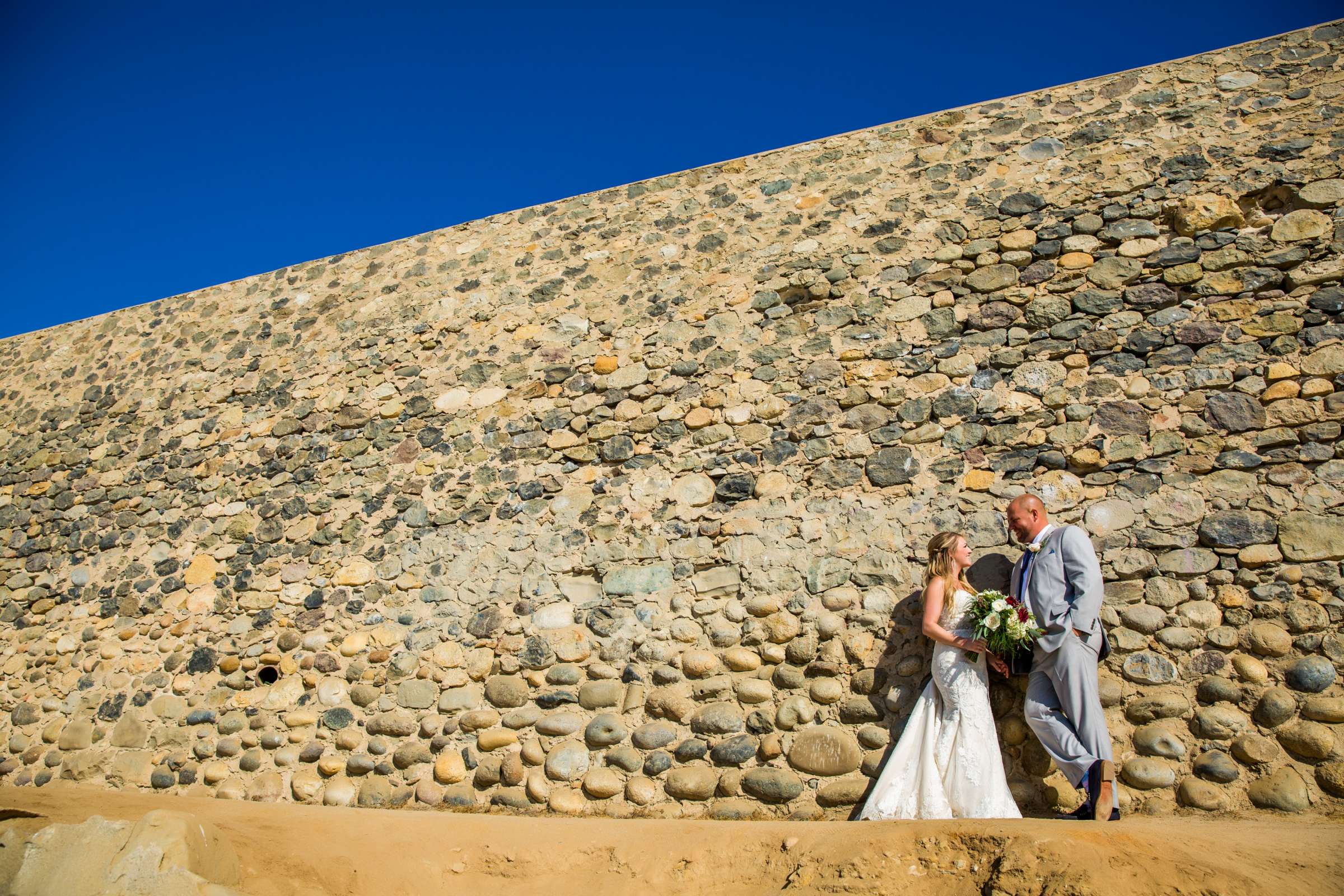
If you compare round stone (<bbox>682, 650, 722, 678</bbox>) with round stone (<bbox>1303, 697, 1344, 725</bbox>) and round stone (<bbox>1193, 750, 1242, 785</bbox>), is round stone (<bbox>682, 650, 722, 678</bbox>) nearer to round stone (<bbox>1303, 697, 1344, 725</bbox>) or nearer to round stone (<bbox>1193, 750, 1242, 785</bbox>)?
round stone (<bbox>1193, 750, 1242, 785</bbox>)

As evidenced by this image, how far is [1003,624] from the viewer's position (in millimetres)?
3723

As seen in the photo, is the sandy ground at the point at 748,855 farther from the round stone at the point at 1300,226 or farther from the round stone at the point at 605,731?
the round stone at the point at 1300,226

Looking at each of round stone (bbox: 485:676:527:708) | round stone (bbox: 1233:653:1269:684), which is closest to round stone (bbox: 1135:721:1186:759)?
round stone (bbox: 1233:653:1269:684)

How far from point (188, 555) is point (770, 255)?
475 centimetres

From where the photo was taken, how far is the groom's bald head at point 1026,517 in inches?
160

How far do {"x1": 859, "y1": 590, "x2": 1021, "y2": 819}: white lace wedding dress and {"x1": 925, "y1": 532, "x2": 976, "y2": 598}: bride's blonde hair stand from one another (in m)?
0.08

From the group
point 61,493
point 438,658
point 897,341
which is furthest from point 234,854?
point 61,493

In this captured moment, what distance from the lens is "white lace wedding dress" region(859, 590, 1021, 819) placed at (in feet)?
11.8

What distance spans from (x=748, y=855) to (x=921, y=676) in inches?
50.5

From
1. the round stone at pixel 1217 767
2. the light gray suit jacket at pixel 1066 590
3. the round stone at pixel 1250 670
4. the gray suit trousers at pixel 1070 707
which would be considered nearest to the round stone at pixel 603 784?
the gray suit trousers at pixel 1070 707

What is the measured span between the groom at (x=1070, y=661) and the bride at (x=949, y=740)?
0.20m

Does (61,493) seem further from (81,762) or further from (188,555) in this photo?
(81,762)

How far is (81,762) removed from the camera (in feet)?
18.4

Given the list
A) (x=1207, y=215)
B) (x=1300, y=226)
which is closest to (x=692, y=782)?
(x=1207, y=215)
